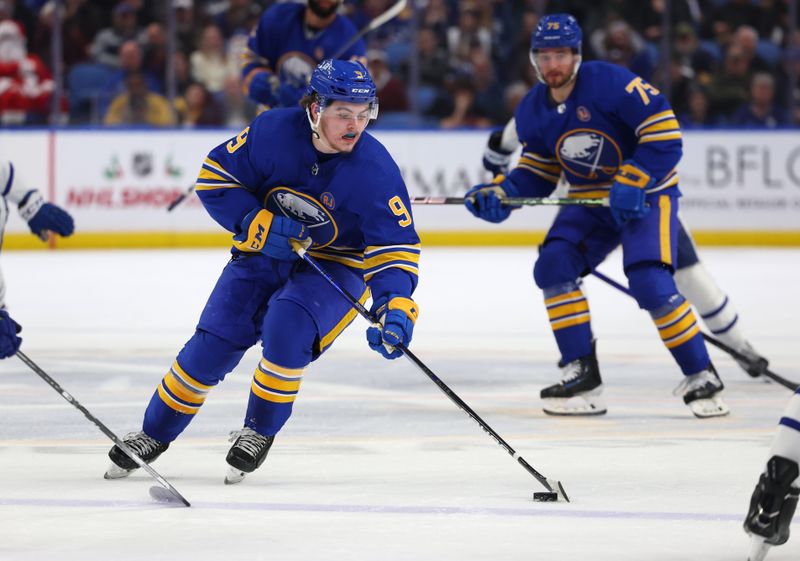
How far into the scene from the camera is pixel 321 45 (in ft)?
24.1

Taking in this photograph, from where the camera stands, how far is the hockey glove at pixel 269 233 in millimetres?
3969

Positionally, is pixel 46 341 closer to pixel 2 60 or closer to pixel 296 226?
pixel 296 226

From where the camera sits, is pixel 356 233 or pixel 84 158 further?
pixel 84 158

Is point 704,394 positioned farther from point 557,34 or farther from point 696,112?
point 696,112

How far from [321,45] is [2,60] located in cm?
498

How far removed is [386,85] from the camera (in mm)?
11742

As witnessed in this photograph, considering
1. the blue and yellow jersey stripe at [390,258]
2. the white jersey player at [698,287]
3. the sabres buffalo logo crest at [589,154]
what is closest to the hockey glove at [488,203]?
the sabres buffalo logo crest at [589,154]

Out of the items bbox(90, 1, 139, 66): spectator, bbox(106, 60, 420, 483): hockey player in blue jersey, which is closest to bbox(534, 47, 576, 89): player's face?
bbox(106, 60, 420, 483): hockey player in blue jersey

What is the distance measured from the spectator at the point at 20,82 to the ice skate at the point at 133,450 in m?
7.76

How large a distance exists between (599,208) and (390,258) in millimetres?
1682

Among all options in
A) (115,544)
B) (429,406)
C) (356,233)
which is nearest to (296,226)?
(356,233)

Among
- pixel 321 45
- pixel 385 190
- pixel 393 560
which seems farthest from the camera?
pixel 321 45

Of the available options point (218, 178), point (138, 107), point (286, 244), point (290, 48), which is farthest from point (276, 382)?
point (138, 107)

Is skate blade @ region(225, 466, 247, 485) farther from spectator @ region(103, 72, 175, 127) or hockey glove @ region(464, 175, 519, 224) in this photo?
spectator @ region(103, 72, 175, 127)
